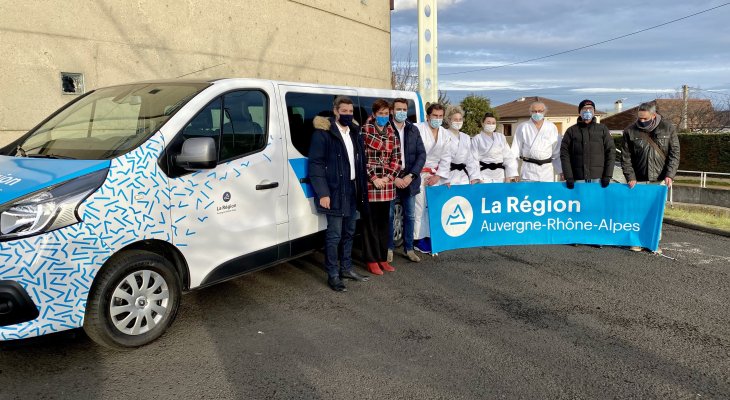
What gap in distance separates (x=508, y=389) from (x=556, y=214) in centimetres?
413

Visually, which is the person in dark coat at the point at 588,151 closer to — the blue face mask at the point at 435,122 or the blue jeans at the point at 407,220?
the blue face mask at the point at 435,122

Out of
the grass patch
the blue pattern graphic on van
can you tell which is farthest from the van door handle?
the grass patch

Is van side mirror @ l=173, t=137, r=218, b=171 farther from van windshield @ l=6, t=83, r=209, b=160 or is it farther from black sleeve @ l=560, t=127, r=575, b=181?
black sleeve @ l=560, t=127, r=575, b=181

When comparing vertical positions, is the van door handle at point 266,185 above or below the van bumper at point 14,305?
above

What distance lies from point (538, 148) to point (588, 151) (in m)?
0.61

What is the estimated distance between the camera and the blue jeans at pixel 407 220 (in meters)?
6.14

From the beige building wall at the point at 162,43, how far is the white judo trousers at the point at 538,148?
6.09 meters

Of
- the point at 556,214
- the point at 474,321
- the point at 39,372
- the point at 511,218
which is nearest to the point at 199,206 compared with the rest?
the point at 39,372

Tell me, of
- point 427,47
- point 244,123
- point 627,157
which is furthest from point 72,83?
point 427,47

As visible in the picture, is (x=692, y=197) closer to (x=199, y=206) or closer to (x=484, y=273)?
(x=484, y=273)

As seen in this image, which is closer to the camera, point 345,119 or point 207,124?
point 207,124

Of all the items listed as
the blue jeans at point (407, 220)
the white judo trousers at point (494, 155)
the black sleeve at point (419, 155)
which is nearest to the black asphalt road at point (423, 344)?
the blue jeans at point (407, 220)

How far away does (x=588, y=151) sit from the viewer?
668 cm

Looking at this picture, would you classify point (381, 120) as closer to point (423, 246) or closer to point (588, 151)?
point (423, 246)
